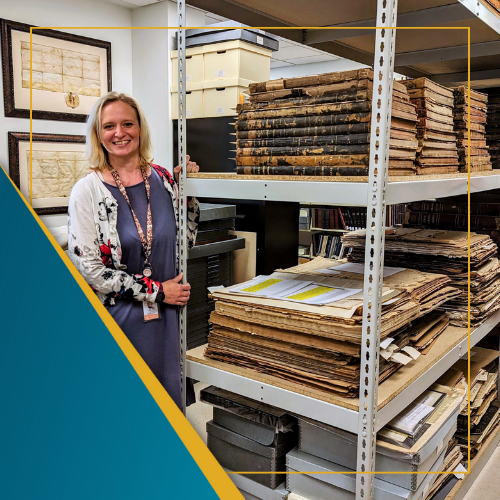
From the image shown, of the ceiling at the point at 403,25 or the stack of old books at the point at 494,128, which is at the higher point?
the ceiling at the point at 403,25

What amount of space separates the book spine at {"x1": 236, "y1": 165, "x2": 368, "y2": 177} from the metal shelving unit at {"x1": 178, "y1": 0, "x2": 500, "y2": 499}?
3cm

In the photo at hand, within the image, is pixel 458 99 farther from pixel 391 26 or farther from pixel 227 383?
pixel 227 383

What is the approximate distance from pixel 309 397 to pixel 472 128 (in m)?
1.24

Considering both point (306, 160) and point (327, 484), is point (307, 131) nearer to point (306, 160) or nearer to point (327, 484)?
point (306, 160)

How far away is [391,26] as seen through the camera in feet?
2.87

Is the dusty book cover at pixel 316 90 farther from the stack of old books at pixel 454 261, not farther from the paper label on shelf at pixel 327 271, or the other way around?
the stack of old books at pixel 454 261

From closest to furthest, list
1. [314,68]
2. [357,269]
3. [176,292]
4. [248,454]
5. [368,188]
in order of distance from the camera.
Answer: [368,188] → [248,454] → [176,292] → [357,269] → [314,68]

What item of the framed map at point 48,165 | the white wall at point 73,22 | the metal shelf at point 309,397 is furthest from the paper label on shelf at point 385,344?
the framed map at point 48,165

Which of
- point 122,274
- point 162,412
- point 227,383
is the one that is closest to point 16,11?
point 122,274

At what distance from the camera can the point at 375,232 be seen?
90 cm

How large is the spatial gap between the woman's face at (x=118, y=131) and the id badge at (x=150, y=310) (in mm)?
A: 481

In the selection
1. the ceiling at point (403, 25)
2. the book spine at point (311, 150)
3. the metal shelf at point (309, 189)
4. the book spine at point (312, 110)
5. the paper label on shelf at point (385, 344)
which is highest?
the ceiling at point (403, 25)

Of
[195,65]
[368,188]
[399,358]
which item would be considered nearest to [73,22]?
[195,65]

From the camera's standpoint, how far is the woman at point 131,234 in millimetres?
1390
